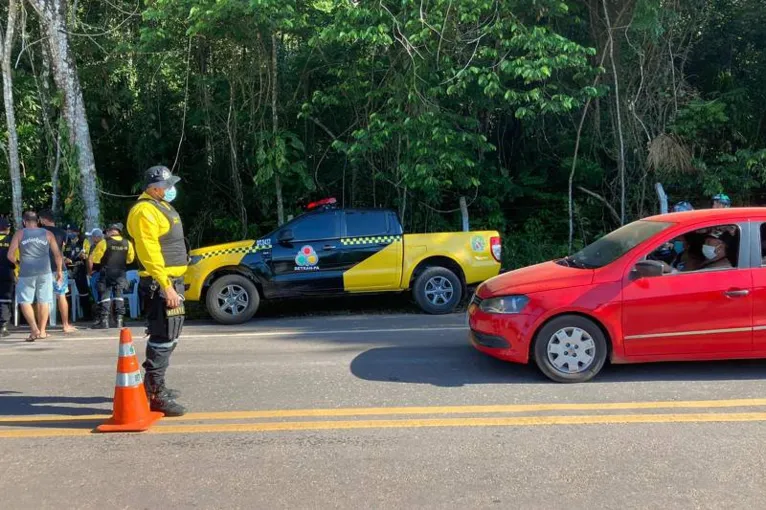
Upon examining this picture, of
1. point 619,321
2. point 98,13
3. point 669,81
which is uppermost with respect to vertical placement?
point 98,13

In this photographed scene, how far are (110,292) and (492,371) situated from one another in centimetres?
650

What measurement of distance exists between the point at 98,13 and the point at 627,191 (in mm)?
12538

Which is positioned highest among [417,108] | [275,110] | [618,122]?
[275,110]

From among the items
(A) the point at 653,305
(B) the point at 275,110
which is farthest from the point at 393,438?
(B) the point at 275,110

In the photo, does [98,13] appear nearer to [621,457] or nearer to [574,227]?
[574,227]

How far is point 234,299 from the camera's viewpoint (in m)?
9.57

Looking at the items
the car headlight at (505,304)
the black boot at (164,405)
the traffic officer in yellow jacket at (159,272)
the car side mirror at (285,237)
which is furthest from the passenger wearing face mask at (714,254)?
the car side mirror at (285,237)

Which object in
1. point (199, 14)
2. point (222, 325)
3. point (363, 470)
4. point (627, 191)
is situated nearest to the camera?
point (363, 470)

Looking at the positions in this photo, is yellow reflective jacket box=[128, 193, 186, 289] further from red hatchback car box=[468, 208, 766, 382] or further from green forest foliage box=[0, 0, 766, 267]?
green forest foliage box=[0, 0, 766, 267]

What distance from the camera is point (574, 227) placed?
Result: 579 inches

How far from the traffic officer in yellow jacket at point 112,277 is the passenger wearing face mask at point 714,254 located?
7.95 m

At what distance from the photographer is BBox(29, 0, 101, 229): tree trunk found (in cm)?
1170

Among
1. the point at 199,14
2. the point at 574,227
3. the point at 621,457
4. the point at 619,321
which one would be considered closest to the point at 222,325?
the point at 199,14

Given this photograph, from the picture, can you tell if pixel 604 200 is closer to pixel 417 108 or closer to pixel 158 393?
pixel 417 108
